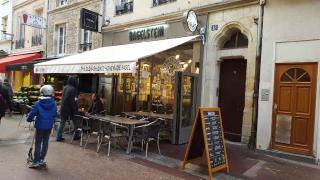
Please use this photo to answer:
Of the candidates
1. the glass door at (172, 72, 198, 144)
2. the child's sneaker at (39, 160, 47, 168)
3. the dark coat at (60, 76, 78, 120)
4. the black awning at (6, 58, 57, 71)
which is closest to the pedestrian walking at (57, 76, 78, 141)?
the dark coat at (60, 76, 78, 120)

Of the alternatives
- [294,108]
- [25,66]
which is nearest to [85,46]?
[25,66]

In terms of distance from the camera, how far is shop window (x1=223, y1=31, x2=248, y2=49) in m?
9.74

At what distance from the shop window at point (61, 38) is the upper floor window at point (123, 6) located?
14.2 feet

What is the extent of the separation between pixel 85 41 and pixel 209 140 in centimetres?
1030

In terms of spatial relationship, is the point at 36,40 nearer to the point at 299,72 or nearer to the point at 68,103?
the point at 68,103

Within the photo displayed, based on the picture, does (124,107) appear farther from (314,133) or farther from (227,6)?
(314,133)

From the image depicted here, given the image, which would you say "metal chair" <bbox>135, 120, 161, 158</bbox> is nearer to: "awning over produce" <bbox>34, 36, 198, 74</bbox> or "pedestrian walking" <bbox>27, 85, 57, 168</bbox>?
"awning over produce" <bbox>34, 36, 198, 74</bbox>

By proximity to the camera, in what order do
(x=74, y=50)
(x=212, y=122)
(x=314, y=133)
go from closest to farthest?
(x=212, y=122) → (x=314, y=133) → (x=74, y=50)

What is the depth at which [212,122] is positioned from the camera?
677 centimetres

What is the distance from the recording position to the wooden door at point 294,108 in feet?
26.0

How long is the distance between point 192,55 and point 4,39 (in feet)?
55.4

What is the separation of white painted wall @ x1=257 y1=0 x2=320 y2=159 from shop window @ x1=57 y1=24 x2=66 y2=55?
10.9 meters

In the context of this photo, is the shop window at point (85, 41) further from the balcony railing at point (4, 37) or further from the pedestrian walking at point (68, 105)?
→ the balcony railing at point (4, 37)

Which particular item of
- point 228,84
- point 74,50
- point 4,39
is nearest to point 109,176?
point 228,84
